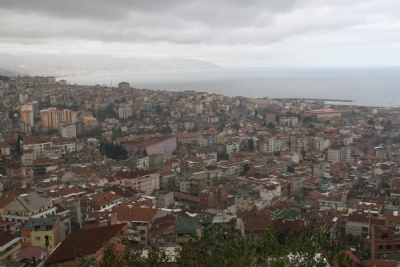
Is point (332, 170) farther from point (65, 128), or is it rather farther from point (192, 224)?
point (65, 128)

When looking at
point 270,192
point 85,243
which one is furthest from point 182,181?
point 85,243

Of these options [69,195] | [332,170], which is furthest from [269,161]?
[69,195]

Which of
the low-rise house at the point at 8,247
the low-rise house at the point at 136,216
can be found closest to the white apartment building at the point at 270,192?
the low-rise house at the point at 136,216

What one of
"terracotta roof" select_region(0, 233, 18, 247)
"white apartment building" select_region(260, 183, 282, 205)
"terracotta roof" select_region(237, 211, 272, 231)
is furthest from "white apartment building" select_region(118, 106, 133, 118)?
"terracotta roof" select_region(0, 233, 18, 247)

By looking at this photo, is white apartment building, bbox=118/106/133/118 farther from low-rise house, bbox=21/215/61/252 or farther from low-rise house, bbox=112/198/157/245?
low-rise house, bbox=21/215/61/252

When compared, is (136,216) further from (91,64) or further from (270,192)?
(91,64)

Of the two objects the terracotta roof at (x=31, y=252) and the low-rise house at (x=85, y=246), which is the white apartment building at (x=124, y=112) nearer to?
the terracotta roof at (x=31, y=252)
